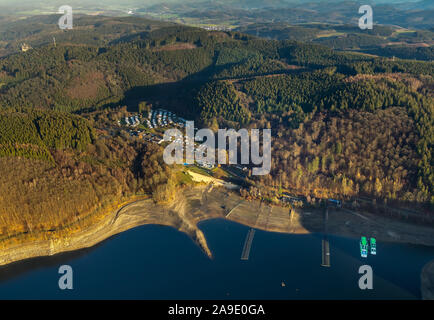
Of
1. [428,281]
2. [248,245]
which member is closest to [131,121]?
[248,245]

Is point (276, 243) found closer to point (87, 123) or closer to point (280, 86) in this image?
point (87, 123)

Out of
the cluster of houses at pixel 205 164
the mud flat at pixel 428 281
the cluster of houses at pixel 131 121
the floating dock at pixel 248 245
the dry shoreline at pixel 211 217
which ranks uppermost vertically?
the cluster of houses at pixel 131 121

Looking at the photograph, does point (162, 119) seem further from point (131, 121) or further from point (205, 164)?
point (205, 164)

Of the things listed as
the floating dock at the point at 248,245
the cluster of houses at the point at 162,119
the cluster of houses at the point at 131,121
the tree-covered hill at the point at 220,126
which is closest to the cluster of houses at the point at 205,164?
the tree-covered hill at the point at 220,126

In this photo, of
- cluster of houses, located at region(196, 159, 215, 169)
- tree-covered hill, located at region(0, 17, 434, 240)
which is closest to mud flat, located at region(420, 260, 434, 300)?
tree-covered hill, located at region(0, 17, 434, 240)

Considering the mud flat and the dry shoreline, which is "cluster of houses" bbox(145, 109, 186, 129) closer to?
the dry shoreline

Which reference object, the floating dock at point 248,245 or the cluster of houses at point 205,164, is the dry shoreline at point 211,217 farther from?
the cluster of houses at point 205,164

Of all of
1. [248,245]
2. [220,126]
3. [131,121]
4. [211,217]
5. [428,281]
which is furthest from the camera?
[131,121]
